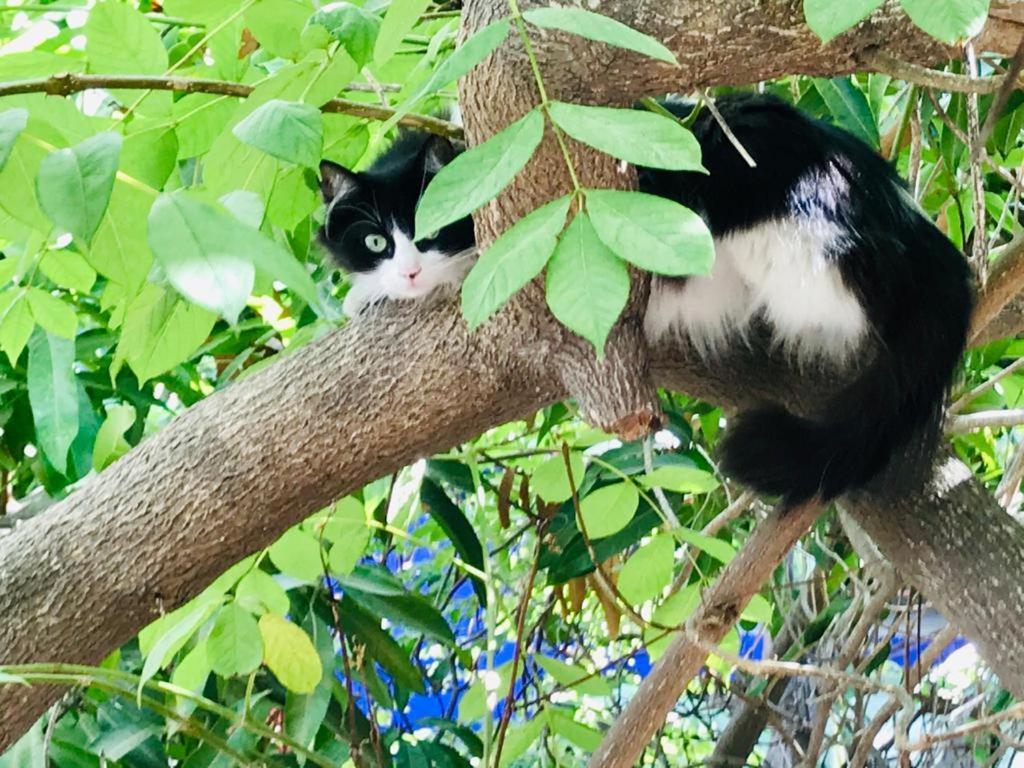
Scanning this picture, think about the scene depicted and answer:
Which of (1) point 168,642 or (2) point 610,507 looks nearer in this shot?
(1) point 168,642

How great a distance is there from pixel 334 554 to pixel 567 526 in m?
0.39

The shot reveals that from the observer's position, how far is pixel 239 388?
1288 millimetres

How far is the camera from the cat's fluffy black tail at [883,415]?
4.40 ft

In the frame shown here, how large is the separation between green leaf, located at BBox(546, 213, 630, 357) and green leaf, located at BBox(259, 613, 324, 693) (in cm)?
81

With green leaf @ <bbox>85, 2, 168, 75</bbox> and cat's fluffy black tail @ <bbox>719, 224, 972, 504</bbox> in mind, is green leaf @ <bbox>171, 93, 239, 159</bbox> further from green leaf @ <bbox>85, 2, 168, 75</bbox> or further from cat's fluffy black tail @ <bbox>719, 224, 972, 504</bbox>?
cat's fluffy black tail @ <bbox>719, 224, 972, 504</bbox>

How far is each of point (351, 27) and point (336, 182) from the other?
29.6 inches

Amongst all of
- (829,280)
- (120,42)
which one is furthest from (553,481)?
(120,42)

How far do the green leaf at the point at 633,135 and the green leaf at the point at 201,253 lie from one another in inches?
7.8

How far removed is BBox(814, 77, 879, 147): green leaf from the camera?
1.42 meters

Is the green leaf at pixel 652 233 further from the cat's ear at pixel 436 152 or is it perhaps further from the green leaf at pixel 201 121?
the cat's ear at pixel 436 152

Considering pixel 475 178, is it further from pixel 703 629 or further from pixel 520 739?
pixel 520 739

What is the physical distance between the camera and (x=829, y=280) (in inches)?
53.7

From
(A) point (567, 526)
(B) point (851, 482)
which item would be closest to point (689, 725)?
(A) point (567, 526)

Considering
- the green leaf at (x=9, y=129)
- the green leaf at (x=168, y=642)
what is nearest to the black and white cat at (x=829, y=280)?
the green leaf at (x=168, y=642)
